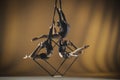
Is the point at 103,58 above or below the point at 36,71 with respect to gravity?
A: above

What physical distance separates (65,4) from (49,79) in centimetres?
96

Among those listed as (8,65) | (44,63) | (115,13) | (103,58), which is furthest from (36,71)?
(115,13)

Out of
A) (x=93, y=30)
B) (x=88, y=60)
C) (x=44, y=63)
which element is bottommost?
(x=44, y=63)

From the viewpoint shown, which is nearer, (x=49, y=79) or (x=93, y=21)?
(x=49, y=79)

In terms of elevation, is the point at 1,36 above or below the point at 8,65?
above

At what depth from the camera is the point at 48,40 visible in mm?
2766

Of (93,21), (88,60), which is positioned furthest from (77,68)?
(93,21)

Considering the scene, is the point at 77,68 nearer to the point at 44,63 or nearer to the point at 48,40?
the point at 44,63

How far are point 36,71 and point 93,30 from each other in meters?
0.90

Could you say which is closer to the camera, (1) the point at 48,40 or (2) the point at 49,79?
(1) the point at 48,40

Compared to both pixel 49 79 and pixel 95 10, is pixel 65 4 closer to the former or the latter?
pixel 95 10

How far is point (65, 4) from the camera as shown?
3387 mm

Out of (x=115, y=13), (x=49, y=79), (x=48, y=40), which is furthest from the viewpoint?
(x=115, y=13)

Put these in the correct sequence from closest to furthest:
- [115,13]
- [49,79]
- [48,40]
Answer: [48,40], [49,79], [115,13]
